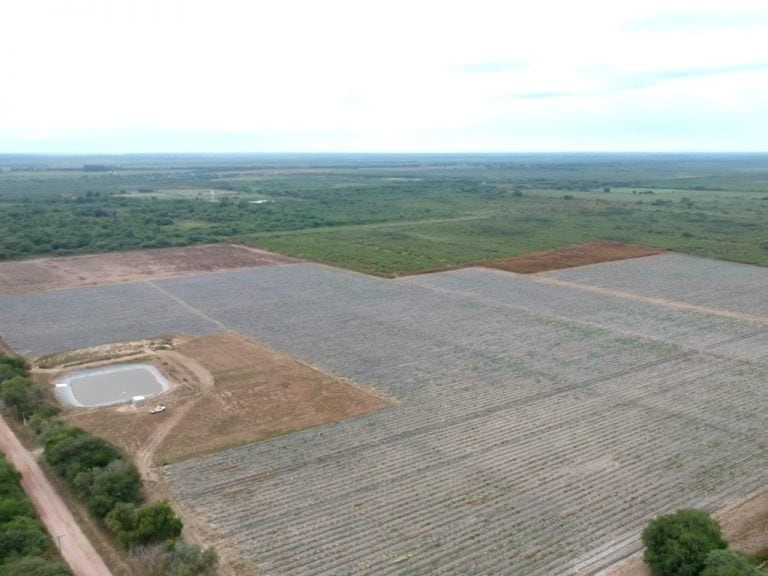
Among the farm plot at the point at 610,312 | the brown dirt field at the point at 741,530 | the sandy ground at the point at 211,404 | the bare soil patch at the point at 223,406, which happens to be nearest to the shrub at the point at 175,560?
the sandy ground at the point at 211,404

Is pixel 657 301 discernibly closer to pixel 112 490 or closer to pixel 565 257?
pixel 565 257

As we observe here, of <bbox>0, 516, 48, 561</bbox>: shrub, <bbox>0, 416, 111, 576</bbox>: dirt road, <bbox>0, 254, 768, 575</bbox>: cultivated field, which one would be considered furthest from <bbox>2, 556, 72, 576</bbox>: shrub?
<bbox>0, 254, 768, 575</bbox>: cultivated field

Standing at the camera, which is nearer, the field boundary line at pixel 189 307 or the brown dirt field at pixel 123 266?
the field boundary line at pixel 189 307

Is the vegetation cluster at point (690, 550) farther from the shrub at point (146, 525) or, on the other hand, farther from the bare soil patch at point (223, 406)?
the bare soil patch at point (223, 406)

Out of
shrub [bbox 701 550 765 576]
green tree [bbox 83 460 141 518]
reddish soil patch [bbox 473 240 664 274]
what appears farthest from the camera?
reddish soil patch [bbox 473 240 664 274]

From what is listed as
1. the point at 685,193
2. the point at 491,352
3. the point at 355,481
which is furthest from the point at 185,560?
the point at 685,193

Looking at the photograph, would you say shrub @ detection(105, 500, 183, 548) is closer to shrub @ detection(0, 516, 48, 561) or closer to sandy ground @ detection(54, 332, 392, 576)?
sandy ground @ detection(54, 332, 392, 576)

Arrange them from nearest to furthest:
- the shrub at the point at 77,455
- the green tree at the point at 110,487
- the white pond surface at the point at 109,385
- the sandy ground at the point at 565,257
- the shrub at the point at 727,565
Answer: the shrub at the point at 727,565, the green tree at the point at 110,487, the shrub at the point at 77,455, the white pond surface at the point at 109,385, the sandy ground at the point at 565,257

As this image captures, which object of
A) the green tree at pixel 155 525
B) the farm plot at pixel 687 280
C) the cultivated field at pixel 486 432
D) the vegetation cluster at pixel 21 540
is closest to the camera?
the vegetation cluster at pixel 21 540
